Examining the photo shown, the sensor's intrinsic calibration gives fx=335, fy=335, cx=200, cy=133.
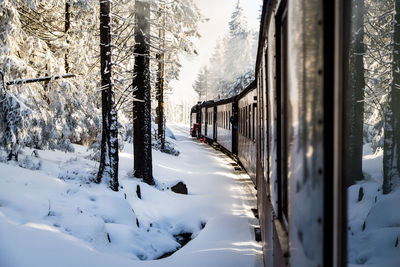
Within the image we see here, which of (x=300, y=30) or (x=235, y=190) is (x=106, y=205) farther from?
(x=300, y=30)

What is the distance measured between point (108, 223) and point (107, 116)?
3.10 m

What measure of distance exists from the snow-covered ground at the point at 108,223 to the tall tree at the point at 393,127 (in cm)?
395

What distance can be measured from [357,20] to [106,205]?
9160mm

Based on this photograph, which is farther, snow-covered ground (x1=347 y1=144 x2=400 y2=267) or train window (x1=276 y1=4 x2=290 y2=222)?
snow-covered ground (x1=347 y1=144 x2=400 y2=267)

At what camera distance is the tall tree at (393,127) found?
9422 millimetres

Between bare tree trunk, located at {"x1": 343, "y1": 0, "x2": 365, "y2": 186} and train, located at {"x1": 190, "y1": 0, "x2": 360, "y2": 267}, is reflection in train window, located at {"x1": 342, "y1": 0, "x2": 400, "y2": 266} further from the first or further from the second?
A: train, located at {"x1": 190, "y1": 0, "x2": 360, "y2": 267}

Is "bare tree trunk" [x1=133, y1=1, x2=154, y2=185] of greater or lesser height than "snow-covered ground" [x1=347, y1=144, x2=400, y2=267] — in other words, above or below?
above

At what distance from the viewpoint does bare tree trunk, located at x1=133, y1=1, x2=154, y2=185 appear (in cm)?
1056

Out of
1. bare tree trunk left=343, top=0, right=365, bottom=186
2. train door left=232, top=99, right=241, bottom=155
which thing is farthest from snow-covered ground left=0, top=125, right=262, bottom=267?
train door left=232, top=99, right=241, bottom=155

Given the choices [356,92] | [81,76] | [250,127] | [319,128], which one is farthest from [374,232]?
[81,76]

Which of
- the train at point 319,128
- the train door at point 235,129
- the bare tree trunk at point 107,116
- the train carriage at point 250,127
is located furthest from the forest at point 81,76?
the train at point 319,128

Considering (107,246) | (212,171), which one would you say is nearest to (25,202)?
(107,246)

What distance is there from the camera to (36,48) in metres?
12.3

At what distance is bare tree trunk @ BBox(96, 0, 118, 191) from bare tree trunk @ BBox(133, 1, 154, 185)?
183cm
